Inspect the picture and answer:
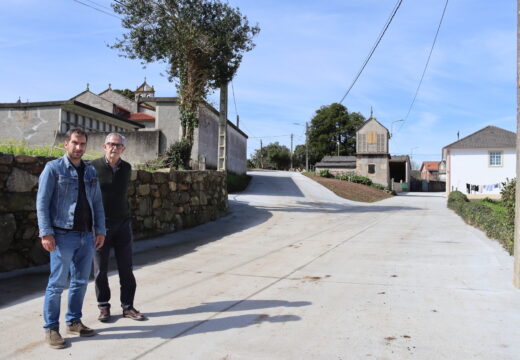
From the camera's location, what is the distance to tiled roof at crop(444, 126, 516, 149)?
1505 inches

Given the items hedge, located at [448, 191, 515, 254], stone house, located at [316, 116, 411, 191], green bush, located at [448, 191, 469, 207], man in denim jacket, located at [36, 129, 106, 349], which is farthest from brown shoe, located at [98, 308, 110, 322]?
stone house, located at [316, 116, 411, 191]

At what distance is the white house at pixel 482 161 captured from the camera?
37.9 m

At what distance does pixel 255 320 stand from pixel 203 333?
2.01ft

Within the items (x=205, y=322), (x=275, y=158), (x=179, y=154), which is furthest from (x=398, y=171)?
(x=205, y=322)

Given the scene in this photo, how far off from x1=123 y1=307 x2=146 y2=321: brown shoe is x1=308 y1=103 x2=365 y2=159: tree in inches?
2616

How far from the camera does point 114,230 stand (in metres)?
4.21

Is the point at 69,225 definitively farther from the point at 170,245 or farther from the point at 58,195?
the point at 170,245

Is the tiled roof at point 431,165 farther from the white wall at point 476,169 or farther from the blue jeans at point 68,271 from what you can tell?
the blue jeans at point 68,271

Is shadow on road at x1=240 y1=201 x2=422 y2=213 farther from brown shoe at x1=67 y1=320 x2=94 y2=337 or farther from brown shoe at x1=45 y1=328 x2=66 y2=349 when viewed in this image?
brown shoe at x1=45 y1=328 x2=66 y2=349

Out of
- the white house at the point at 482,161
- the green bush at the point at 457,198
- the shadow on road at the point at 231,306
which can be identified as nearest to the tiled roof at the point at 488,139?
the white house at the point at 482,161

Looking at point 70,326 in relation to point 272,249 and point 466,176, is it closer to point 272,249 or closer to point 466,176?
point 272,249

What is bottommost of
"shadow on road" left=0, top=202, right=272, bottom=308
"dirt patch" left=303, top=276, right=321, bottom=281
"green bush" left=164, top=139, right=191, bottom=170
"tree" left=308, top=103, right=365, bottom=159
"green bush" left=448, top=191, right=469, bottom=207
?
"dirt patch" left=303, top=276, right=321, bottom=281

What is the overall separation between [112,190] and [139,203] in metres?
5.12

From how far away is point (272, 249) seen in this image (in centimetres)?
866
